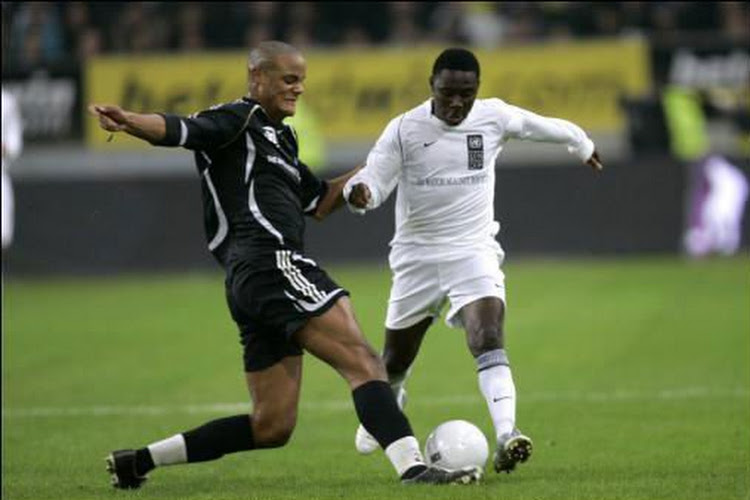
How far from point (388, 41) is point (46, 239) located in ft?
18.8

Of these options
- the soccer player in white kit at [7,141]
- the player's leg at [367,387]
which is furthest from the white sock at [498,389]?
the soccer player in white kit at [7,141]

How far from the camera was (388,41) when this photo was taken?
82.1 feet

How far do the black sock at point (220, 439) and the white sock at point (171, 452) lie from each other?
25 millimetres

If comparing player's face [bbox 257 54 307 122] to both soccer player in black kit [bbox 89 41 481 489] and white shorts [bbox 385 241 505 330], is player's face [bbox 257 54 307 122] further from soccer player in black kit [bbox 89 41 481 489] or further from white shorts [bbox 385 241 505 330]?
white shorts [bbox 385 241 505 330]

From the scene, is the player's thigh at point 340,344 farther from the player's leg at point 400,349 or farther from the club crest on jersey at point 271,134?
the player's leg at point 400,349

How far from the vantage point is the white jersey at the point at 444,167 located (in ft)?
29.3

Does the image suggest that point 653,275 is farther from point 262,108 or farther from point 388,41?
point 262,108

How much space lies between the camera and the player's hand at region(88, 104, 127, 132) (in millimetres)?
7344

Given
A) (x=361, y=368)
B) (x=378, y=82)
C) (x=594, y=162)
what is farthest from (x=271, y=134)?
(x=378, y=82)

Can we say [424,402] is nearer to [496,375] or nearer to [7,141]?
[496,375]

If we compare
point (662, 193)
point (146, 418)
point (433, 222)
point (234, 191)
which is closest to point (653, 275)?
point (662, 193)

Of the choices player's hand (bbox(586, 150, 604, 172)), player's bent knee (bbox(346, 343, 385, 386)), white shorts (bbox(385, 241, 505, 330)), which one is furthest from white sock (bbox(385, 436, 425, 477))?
player's hand (bbox(586, 150, 604, 172))

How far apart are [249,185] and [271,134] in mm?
269

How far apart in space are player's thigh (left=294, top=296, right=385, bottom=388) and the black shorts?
43mm
